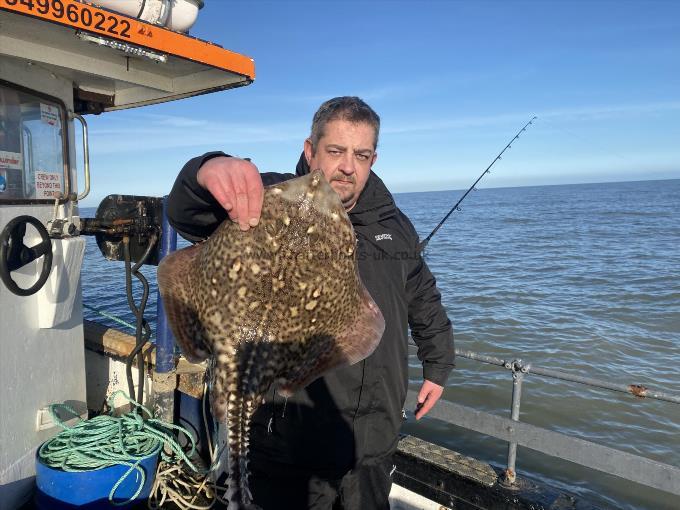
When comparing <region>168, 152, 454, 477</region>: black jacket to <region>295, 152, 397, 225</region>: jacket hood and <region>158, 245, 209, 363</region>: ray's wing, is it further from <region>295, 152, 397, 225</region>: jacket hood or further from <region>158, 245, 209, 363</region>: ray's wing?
<region>158, 245, 209, 363</region>: ray's wing

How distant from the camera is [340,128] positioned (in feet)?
8.81

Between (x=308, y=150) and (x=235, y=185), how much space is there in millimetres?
1055

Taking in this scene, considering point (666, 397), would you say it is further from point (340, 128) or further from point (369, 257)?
point (340, 128)

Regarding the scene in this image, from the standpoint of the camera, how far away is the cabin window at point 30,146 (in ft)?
12.2

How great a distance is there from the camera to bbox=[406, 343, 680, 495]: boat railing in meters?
3.41

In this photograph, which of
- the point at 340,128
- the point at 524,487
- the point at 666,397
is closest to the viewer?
the point at 340,128

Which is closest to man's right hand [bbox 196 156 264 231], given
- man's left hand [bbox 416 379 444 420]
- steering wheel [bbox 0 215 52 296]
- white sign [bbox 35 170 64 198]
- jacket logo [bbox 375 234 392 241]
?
jacket logo [bbox 375 234 392 241]

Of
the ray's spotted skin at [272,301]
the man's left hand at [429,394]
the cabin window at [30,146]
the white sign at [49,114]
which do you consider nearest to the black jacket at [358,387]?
the ray's spotted skin at [272,301]

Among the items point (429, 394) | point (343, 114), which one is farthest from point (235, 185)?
point (429, 394)

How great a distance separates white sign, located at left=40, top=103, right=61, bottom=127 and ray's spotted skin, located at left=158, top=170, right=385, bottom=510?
2.88 meters

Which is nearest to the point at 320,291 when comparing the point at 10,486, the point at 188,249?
the point at 188,249

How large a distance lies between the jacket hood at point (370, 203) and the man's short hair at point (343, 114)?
0.19 m

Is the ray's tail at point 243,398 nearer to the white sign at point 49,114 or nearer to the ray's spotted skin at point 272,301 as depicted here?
the ray's spotted skin at point 272,301

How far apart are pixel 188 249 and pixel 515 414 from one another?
3.29 m
